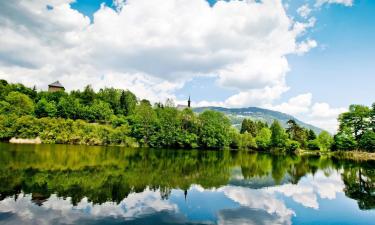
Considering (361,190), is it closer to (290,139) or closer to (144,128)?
(144,128)

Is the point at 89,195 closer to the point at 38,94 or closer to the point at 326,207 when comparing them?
the point at 326,207

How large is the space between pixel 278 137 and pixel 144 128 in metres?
49.7

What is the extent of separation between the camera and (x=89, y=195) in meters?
19.2

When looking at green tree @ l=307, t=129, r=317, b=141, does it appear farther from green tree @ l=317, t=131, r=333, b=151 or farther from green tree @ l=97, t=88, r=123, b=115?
green tree @ l=97, t=88, r=123, b=115

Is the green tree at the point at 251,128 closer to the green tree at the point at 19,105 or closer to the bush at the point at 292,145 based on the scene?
the bush at the point at 292,145

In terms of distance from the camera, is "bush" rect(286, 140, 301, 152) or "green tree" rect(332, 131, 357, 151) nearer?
"green tree" rect(332, 131, 357, 151)

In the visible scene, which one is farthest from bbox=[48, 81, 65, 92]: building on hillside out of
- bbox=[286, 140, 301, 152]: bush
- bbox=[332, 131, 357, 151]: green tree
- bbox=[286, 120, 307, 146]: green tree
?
bbox=[332, 131, 357, 151]: green tree

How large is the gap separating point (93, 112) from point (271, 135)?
70148mm

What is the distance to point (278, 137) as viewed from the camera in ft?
334

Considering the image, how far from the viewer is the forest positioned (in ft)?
247

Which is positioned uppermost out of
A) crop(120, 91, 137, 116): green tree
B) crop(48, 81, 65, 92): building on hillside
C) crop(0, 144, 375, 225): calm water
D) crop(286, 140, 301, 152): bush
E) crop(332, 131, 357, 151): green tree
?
crop(48, 81, 65, 92): building on hillside

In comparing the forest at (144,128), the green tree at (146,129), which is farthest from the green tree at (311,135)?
the green tree at (146,129)

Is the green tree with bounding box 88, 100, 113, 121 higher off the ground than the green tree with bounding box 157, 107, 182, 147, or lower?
higher

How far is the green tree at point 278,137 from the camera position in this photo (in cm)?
10094
